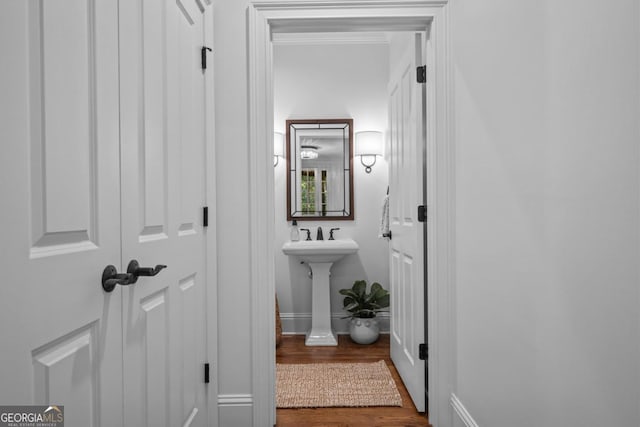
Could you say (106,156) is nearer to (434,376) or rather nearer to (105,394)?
(105,394)

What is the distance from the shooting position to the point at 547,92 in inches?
44.7

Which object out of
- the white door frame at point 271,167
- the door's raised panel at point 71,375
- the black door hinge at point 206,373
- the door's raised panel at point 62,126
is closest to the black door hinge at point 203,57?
the white door frame at point 271,167

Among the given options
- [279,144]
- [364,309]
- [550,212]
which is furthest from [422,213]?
[279,144]

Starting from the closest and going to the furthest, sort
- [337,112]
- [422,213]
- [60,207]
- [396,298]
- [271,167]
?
1. [60,207]
2. [271,167]
3. [422,213]
4. [396,298]
5. [337,112]

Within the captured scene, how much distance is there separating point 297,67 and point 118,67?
8.93ft

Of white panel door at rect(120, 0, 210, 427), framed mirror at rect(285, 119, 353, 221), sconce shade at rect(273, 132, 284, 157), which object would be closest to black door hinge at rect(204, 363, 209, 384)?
white panel door at rect(120, 0, 210, 427)

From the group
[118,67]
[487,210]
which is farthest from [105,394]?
[487,210]

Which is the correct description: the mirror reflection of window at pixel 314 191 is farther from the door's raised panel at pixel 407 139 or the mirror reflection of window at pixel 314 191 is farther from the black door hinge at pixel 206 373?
the black door hinge at pixel 206 373

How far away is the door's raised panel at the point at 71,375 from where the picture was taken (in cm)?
78

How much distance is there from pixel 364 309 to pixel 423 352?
123cm

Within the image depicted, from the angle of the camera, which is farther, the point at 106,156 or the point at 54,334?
the point at 106,156

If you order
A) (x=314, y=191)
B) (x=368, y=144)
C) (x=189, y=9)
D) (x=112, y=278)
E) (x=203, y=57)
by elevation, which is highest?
(x=189, y=9)

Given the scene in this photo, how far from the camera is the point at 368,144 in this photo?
348 centimetres

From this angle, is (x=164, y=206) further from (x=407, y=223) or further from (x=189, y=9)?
(x=407, y=223)
